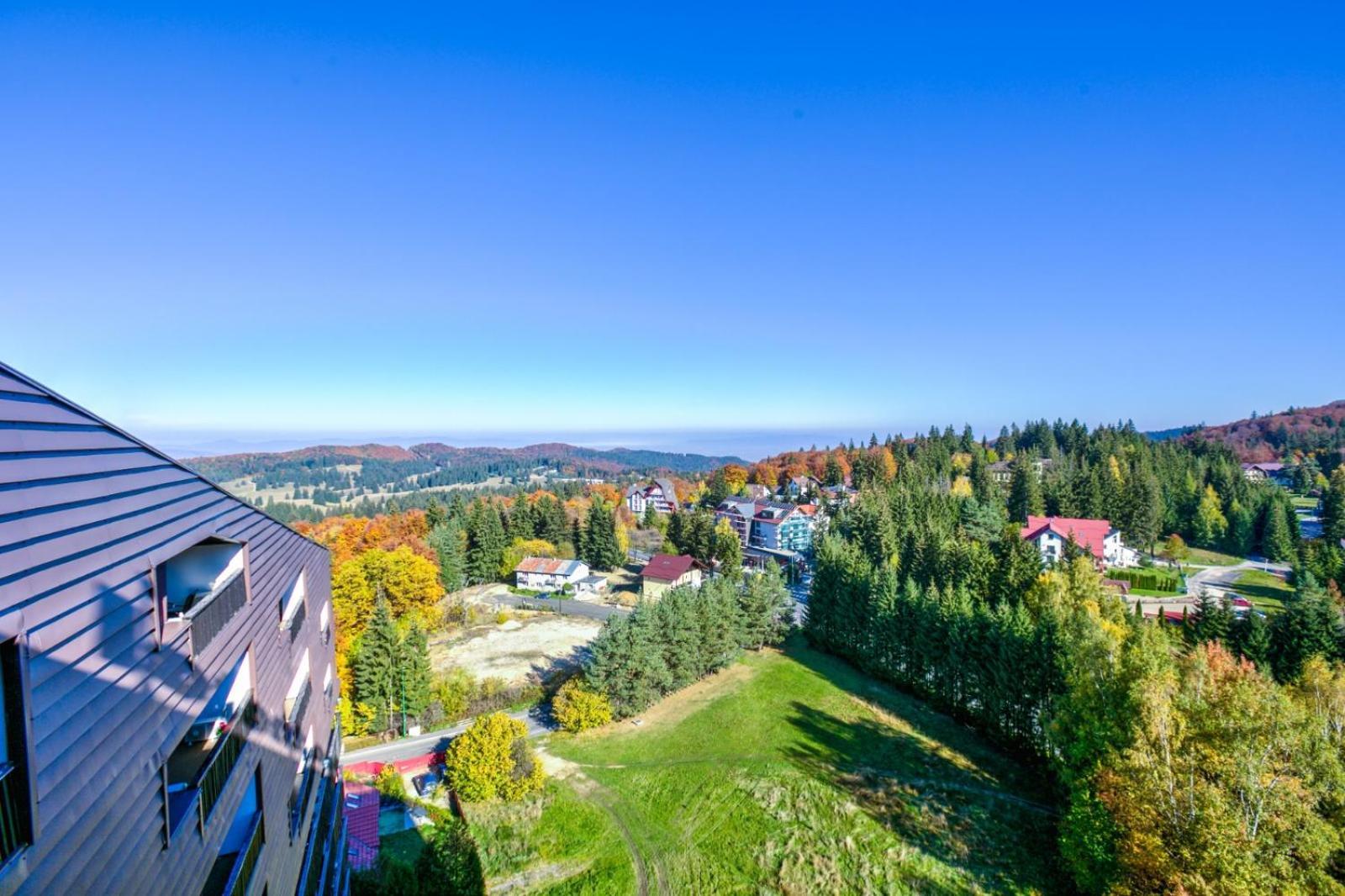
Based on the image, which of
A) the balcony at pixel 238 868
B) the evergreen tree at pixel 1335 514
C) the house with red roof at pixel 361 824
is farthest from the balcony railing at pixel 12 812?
the evergreen tree at pixel 1335 514

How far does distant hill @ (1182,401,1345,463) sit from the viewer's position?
109m

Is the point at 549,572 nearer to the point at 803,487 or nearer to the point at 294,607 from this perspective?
the point at 294,607

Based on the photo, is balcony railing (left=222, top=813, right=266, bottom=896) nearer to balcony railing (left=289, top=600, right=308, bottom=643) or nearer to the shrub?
balcony railing (left=289, top=600, right=308, bottom=643)

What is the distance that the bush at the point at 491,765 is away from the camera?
70.9 ft

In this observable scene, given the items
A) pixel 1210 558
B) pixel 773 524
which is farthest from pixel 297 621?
pixel 1210 558

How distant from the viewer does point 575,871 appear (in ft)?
60.4

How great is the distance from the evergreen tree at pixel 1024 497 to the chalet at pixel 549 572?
A: 49893 mm

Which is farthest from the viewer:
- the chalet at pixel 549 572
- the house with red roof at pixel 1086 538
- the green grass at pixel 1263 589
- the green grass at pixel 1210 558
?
the green grass at pixel 1210 558

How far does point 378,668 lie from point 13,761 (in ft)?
92.2

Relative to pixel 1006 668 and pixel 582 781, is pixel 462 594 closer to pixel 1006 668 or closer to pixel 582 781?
pixel 582 781

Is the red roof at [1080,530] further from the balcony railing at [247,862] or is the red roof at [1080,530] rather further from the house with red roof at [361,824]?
the balcony railing at [247,862]

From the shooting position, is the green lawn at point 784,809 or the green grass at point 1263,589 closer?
the green lawn at point 784,809

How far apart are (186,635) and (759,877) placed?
18.7 metres

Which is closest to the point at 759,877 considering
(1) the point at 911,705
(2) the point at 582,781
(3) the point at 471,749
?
Result: (2) the point at 582,781
